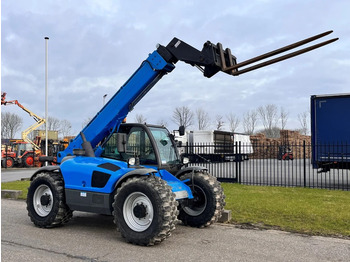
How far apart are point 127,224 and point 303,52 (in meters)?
4.05

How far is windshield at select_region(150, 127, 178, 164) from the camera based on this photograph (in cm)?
686

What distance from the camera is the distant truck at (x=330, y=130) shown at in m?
13.8

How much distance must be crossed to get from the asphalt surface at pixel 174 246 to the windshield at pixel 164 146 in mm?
1429

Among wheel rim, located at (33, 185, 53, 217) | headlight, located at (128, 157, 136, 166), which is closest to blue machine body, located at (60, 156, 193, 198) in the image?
headlight, located at (128, 157, 136, 166)

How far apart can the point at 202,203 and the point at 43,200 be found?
3.33 m

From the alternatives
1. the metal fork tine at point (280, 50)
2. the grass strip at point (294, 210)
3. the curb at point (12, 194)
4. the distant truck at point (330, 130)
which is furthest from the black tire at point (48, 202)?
the distant truck at point (330, 130)

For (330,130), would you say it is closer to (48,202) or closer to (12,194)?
(48,202)

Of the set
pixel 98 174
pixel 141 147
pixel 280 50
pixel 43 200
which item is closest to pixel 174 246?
pixel 98 174

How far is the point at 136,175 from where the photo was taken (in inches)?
237

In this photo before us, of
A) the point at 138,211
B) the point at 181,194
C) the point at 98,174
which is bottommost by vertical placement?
the point at 138,211

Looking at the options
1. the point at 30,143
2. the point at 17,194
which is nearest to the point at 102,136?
the point at 17,194

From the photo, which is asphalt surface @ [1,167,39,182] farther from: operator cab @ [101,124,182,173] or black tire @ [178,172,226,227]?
black tire @ [178,172,226,227]

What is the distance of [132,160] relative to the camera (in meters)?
6.08

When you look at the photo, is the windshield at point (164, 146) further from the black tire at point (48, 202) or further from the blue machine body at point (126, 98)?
the black tire at point (48, 202)
